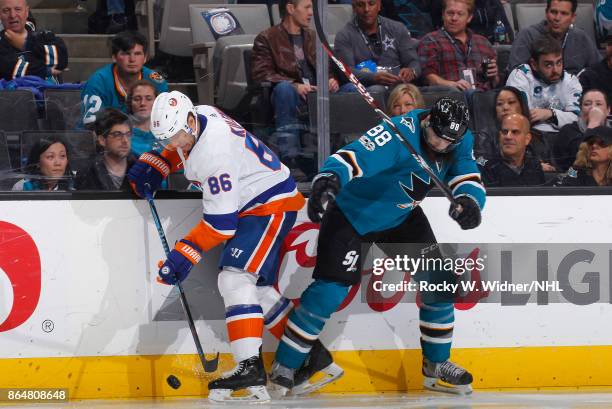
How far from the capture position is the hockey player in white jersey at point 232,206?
456cm

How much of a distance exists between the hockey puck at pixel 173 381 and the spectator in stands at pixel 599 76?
233cm

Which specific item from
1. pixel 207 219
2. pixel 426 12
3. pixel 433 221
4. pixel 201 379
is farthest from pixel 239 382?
pixel 426 12

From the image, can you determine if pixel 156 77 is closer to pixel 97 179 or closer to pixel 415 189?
pixel 97 179

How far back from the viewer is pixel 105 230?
493 centimetres

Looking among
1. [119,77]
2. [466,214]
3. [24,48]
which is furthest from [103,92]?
[466,214]

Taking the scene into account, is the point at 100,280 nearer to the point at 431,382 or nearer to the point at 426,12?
the point at 431,382

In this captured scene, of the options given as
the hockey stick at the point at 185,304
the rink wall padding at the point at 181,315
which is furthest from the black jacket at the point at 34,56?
the hockey stick at the point at 185,304

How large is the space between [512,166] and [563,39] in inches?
36.8

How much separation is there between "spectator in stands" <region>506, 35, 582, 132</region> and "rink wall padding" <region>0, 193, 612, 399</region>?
399 mm

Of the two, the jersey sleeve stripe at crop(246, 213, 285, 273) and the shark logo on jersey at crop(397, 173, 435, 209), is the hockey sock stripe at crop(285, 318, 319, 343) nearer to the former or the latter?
the jersey sleeve stripe at crop(246, 213, 285, 273)

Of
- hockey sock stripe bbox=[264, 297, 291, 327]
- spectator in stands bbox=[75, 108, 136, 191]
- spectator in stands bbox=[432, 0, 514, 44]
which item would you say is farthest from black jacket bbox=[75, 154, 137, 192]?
spectator in stands bbox=[432, 0, 514, 44]

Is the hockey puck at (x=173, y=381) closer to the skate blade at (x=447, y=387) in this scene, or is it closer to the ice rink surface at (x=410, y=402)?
the ice rink surface at (x=410, y=402)

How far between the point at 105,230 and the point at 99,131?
43 centimetres

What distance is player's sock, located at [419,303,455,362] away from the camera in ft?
16.2
